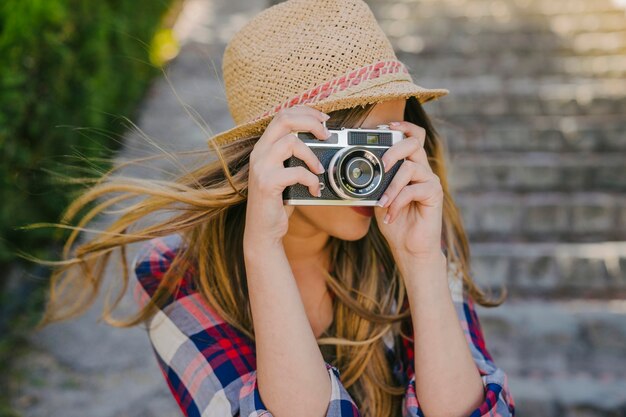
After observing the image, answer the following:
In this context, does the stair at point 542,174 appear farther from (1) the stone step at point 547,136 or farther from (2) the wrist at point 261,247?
(2) the wrist at point 261,247

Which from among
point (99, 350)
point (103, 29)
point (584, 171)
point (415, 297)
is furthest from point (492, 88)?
point (415, 297)

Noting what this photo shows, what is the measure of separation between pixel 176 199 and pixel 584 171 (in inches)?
102

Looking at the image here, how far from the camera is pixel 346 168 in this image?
1.20 metres

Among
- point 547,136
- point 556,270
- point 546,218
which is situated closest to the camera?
point 556,270

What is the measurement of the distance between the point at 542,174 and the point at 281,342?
2.53 m

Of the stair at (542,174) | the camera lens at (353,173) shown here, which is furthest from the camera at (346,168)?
the stair at (542,174)

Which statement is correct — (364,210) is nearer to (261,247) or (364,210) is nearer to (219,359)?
(261,247)

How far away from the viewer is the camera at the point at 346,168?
1.20m

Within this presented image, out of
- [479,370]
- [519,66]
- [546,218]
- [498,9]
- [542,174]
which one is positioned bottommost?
[546,218]

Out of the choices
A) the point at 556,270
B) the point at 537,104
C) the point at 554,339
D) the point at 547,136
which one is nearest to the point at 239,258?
the point at 554,339

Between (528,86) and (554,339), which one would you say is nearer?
(554,339)

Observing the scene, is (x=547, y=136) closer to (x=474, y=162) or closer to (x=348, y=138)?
(x=474, y=162)

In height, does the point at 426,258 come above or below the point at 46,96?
below

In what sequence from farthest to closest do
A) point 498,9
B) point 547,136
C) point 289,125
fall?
point 498,9 → point 547,136 → point 289,125
